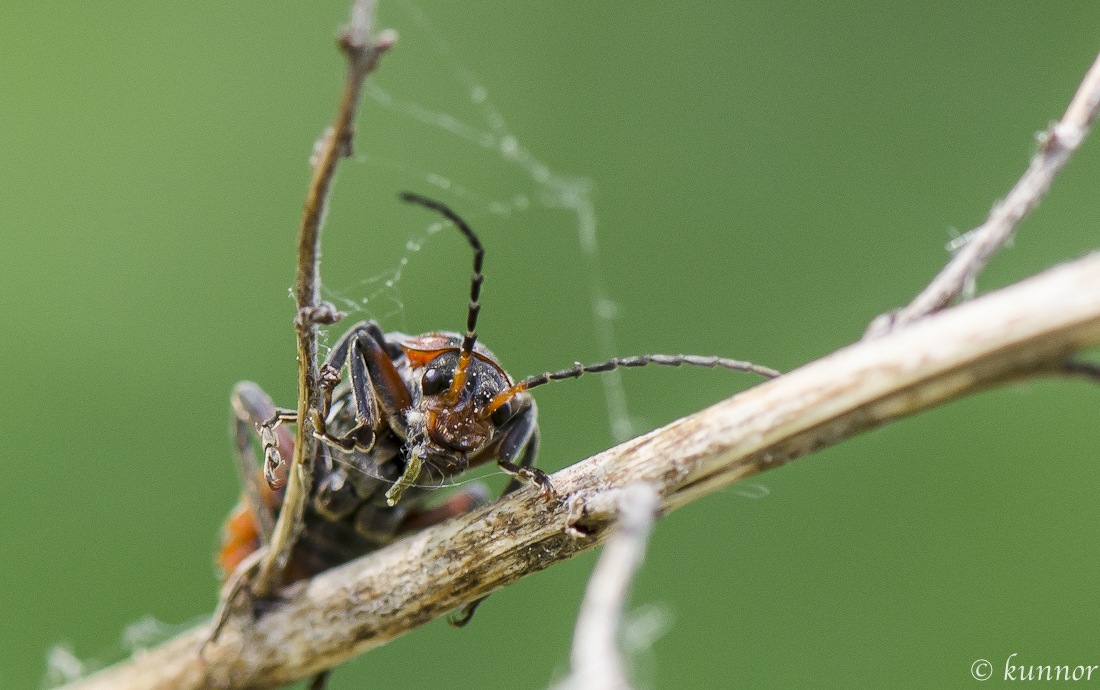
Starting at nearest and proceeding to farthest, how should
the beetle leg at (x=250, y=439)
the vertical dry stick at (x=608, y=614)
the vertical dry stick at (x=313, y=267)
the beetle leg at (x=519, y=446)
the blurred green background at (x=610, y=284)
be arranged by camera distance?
the vertical dry stick at (x=608, y=614)
the vertical dry stick at (x=313, y=267)
the beetle leg at (x=519, y=446)
the beetle leg at (x=250, y=439)
the blurred green background at (x=610, y=284)

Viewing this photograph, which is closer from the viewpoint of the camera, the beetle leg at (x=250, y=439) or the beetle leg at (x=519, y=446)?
the beetle leg at (x=519, y=446)

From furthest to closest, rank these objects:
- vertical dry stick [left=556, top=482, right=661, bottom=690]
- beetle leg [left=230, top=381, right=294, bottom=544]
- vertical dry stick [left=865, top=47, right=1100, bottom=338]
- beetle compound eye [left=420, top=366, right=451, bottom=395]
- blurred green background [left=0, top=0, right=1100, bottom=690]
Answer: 1. blurred green background [left=0, top=0, right=1100, bottom=690]
2. beetle leg [left=230, top=381, right=294, bottom=544]
3. beetle compound eye [left=420, top=366, right=451, bottom=395]
4. vertical dry stick [left=865, top=47, right=1100, bottom=338]
5. vertical dry stick [left=556, top=482, right=661, bottom=690]

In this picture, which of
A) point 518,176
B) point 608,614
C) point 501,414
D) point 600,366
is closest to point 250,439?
point 501,414

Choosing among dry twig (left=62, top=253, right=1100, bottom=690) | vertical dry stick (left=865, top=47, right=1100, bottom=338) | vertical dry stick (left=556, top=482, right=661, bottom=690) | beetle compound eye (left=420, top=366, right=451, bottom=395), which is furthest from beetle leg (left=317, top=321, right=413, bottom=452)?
vertical dry stick (left=865, top=47, right=1100, bottom=338)

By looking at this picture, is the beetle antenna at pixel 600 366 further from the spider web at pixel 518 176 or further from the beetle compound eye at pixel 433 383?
the spider web at pixel 518 176

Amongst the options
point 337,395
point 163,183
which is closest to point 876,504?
point 337,395

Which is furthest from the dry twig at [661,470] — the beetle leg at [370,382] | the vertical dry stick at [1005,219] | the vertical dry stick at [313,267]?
the beetle leg at [370,382]

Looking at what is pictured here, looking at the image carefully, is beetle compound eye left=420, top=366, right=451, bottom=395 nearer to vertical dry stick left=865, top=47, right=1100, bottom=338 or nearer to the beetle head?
the beetle head
